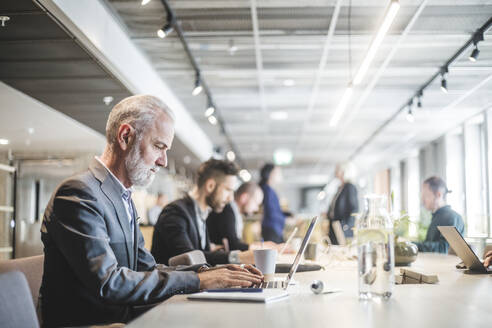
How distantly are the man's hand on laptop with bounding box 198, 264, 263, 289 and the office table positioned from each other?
14 centimetres

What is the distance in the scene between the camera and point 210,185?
3.56 metres

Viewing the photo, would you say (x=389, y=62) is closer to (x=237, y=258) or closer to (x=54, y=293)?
(x=237, y=258)

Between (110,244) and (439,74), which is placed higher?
(439,74)

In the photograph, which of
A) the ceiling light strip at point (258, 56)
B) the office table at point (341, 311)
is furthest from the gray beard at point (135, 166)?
the ceiling light strip at point (258, 56)

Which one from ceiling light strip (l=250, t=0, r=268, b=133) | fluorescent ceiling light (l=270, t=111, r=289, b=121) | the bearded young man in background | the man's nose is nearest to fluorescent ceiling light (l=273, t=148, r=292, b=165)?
fluorescent ceiling light (l=270, t=111, r=289, b=121)

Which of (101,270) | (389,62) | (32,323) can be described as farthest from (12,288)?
(389,62)

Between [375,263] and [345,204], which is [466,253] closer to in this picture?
[375,263]

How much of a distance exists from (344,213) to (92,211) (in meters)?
5.36

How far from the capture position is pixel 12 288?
122 centimetres

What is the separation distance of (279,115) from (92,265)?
31.3 feet

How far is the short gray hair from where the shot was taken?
2.06m

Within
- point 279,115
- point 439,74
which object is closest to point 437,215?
point 439,74

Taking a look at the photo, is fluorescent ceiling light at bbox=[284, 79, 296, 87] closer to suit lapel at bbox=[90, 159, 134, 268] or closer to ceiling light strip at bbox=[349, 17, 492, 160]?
ceiling light strip at bbox=[349, 17, 492, 160]

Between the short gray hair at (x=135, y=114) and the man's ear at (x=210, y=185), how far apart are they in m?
1.49
